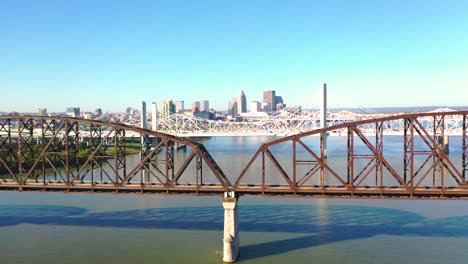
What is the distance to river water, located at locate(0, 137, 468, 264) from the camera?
29734mm

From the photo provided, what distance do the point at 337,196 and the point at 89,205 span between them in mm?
26287

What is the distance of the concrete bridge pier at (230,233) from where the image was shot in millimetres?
28469

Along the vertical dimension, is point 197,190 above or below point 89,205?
above

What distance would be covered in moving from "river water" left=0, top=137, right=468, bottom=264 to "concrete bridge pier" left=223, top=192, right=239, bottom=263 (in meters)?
0.86

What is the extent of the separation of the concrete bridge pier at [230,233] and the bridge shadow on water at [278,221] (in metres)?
1.21

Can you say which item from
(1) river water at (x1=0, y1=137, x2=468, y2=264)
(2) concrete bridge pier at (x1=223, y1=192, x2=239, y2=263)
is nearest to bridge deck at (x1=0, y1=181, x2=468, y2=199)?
(2) concrete bridge pier at (x1=223, y1=192, x2=239, y2=263)

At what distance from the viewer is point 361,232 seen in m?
34.7

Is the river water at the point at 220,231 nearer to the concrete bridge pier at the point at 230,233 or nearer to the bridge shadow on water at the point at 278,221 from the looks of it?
the bridge shadow on water at the point at 278,221

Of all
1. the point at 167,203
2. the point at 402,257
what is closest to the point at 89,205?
the point at 167,203

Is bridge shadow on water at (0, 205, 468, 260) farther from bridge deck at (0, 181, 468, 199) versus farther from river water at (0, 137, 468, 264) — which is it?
bridge deck at (0, 181, 468, 199)

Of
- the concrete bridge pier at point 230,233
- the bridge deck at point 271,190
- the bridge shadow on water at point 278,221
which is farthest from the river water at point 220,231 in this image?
the bridge deck at point 271,190

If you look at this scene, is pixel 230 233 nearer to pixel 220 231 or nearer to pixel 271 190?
pixel 271 190

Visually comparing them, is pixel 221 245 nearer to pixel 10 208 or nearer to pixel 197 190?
pixel 197 190

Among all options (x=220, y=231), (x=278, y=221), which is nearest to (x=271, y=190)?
(x=220, y=231)
